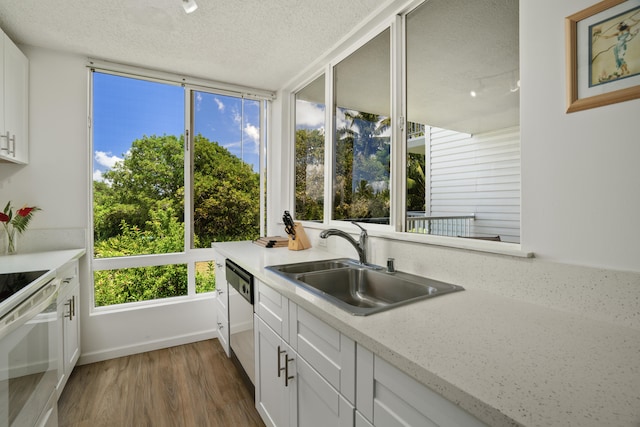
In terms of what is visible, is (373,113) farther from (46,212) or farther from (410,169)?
(46,212)

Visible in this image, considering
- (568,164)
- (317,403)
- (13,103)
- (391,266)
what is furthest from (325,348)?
(13,103)

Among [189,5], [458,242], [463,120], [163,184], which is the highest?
[189,5]

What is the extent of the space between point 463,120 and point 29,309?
2.02m

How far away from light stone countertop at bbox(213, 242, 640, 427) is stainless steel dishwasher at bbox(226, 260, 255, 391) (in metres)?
0.80

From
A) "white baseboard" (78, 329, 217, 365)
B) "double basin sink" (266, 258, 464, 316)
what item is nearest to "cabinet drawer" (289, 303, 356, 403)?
"double basin sink" (266, 258, 464, 316)

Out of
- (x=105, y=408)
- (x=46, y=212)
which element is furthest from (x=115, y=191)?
(x=105, y=408)

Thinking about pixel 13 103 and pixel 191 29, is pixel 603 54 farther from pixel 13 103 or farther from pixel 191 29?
pixel 13 103

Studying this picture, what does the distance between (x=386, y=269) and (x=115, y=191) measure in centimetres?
247

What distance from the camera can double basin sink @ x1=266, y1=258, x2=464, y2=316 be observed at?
4.70 ft

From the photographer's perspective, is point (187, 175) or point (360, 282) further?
point (187, 175)

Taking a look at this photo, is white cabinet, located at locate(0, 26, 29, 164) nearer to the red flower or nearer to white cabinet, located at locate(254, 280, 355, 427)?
the red flower

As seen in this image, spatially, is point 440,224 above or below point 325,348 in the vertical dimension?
above

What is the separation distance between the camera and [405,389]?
734 millimetres

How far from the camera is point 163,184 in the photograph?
289 centimetres
